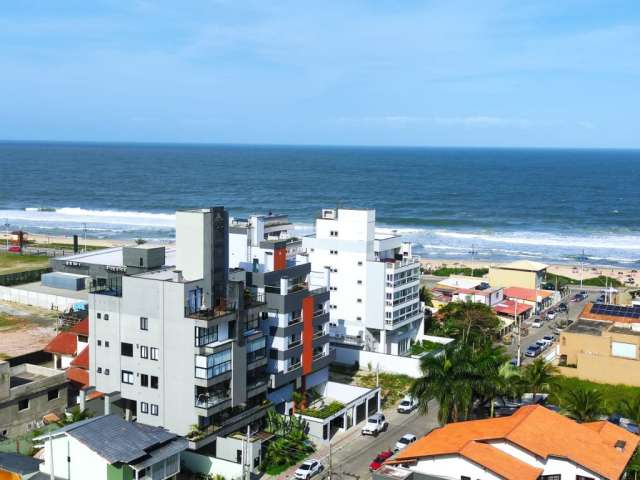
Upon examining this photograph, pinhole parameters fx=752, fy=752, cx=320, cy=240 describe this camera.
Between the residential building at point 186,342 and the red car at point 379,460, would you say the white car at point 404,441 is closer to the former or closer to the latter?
the red car at point 379,460

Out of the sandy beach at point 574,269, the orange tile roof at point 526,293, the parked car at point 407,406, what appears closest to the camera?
the parked car at point 407,406

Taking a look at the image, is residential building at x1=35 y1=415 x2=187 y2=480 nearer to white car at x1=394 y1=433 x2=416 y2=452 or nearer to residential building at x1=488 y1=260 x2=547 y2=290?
white car at x1=394 y1=433 x2=416 y2=452

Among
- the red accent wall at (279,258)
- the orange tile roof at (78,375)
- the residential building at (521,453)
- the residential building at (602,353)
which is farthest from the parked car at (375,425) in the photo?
the residential building at (602,353)

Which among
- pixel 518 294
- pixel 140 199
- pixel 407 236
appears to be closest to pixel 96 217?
pixel 140 199

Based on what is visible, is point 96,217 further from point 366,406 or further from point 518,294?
point 366,406

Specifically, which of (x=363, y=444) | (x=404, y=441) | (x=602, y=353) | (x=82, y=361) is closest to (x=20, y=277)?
(x=82, y=361)

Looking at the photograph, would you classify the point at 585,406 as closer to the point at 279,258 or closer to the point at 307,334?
the point at 307,334

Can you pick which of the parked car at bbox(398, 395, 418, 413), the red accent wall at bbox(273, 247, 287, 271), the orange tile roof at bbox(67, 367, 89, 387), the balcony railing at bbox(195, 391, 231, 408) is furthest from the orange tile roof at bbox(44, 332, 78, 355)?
the parked car at bbox(398, 395, 418, 413)
